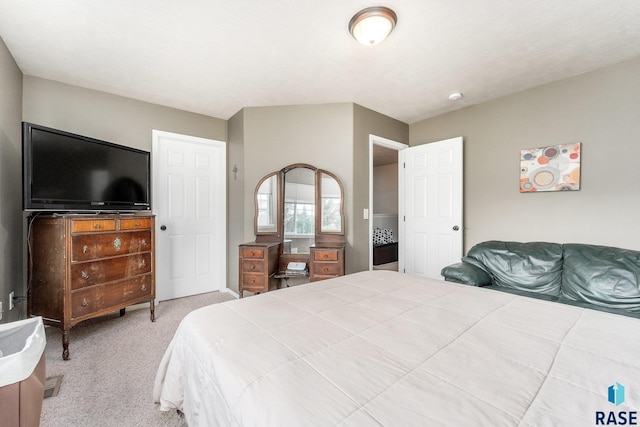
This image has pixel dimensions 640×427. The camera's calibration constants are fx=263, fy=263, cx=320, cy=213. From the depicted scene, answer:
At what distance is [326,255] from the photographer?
9.53 ft

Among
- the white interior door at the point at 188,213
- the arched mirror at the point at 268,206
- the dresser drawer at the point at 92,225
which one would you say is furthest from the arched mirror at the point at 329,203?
the dresser drawer at the point at 92,225

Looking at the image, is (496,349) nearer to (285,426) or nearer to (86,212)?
(285,426)

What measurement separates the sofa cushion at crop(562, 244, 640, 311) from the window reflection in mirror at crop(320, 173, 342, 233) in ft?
7.13

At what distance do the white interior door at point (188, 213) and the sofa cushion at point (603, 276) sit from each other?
378 centimetres

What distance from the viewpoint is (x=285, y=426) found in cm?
60

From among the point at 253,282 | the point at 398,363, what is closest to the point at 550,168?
the point at 398,363

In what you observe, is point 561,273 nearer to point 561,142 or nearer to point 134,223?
point 561,142

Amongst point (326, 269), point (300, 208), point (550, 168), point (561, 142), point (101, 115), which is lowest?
point (326, 269)

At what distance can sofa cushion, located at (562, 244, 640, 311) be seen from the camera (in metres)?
1.84

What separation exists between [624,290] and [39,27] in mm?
4593

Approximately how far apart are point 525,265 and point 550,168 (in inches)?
47.6

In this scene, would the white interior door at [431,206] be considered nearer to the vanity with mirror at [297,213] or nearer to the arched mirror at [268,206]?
the vanity with mirror at [297,213]

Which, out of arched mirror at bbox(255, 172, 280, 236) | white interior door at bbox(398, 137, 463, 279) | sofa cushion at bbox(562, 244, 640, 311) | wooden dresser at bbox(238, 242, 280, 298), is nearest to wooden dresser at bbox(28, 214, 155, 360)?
wooden dresser at bbox(238, 242, 280, 298)

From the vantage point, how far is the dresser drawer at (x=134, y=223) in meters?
2.46
